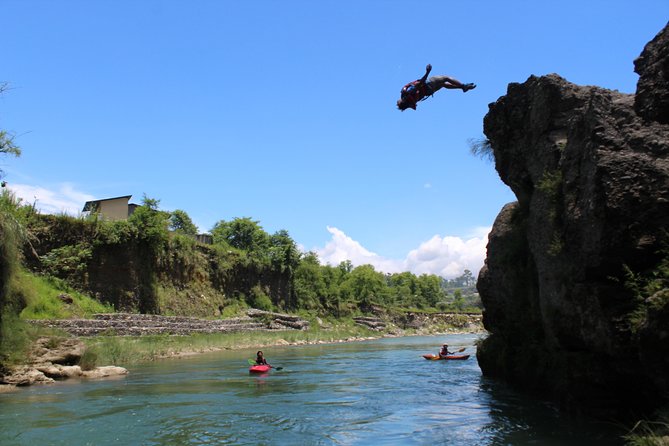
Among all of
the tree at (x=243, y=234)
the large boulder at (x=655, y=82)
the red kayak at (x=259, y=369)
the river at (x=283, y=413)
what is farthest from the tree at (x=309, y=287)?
the large boulder at (x=655, y=82)

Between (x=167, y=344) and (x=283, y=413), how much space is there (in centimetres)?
1906

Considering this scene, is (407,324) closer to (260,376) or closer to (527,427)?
(260,376)

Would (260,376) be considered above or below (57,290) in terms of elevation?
below

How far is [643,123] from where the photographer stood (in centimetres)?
970

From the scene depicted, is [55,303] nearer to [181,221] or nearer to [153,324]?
[153,324]

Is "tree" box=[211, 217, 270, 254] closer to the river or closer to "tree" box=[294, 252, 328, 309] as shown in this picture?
"tree" box=[294, 252, 328, 309]

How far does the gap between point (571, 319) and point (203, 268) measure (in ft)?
146

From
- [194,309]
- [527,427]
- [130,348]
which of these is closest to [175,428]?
[527,427]

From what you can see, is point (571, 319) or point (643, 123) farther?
point (571, 319)

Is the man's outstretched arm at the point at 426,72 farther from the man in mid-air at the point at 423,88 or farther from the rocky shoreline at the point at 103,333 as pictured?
the rocky shoreline at the point at 103,333

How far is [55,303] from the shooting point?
31.1 metres

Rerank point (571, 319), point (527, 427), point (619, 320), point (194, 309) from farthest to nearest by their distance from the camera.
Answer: point (194, 309) < point (527, 427) < point (571, 319) < point (619, 320)

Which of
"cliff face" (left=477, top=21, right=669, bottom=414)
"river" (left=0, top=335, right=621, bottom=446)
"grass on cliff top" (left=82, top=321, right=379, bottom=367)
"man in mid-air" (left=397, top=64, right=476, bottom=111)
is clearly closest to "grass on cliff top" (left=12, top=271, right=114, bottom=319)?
"grass on cliff top" (left=82, top=321, right=379, bottom=367)

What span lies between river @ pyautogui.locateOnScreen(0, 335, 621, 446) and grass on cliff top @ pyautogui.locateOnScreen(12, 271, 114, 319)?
10194 mm
